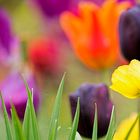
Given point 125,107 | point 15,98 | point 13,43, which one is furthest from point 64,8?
point 15,98

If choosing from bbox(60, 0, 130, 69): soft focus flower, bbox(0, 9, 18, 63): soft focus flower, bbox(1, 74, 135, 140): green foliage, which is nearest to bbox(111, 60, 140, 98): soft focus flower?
bbox(1, 74, 135, 140): green foliage

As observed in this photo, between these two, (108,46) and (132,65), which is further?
(108,46)

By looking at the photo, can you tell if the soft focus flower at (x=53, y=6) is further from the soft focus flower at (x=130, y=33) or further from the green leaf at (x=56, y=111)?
the green leaf at (x=56, y=111)

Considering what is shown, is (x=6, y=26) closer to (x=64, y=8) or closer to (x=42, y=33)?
(x=64, y=8)

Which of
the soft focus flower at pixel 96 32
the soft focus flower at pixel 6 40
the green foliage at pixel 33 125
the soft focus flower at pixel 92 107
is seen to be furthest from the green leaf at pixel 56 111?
the soft focus flower at pixel 6 40

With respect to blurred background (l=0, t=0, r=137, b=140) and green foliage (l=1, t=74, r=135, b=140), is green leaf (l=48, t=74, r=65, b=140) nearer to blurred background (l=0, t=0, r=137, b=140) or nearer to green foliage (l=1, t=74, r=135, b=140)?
green foliage (l=1, t=74, r=135, b=140)
